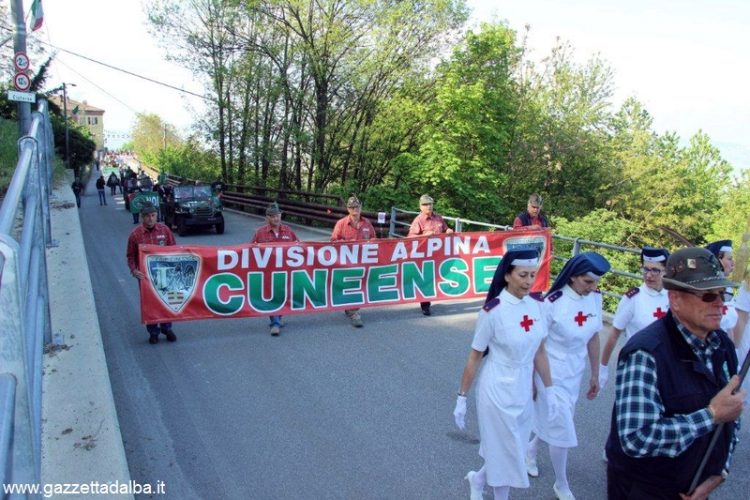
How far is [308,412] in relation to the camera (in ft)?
18.8

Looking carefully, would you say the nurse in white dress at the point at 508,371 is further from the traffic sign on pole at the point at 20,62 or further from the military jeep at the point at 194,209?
the military jeep at the point at 194,209

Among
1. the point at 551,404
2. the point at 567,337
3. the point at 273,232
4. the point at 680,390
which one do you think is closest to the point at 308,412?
the point at 551,404

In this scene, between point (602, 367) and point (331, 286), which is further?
point (331, 286)

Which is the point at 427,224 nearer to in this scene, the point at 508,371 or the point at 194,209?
the point at 508,371

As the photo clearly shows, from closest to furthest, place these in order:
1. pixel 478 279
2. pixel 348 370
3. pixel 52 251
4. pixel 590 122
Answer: pixel 348 370, pixel 52 251, pixel 478 279, pixel 590 122

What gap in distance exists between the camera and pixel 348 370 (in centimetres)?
695

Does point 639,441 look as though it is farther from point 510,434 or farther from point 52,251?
point 52,251

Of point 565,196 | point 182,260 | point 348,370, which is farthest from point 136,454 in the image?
point 565,196

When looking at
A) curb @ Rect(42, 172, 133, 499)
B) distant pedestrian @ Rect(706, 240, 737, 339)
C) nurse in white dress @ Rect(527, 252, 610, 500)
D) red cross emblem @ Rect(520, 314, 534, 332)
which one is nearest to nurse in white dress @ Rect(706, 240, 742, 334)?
distant pedestrian @ Rect(706, 240, 737, 339)

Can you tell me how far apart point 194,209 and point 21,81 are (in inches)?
312

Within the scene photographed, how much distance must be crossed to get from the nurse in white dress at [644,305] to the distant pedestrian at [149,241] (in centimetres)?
571

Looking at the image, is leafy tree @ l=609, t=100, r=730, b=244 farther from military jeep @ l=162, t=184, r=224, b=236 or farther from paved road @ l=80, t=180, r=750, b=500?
paved road @ l=80, t=180, r=750, b=500

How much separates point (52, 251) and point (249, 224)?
15.5 m

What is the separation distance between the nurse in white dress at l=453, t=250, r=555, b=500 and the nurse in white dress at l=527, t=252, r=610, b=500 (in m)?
0.45
